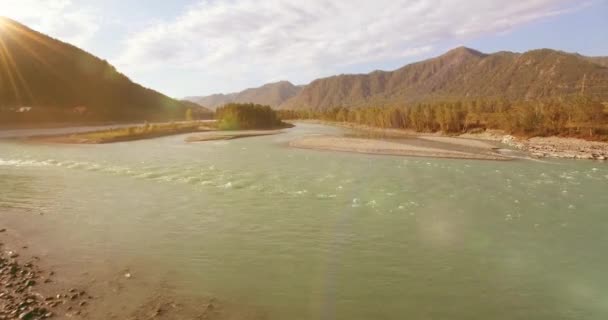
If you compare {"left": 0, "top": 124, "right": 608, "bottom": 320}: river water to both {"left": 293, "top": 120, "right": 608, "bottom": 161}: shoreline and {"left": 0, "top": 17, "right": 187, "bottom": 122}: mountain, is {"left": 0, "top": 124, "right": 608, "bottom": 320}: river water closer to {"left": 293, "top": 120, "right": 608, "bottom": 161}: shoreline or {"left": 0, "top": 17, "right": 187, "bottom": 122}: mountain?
{"left": 293, "top": 120, "right": 608, "bottom": 161}: shoreline

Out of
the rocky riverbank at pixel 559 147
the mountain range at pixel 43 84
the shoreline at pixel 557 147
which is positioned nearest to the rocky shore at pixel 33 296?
the shoreline at pixel 557 147

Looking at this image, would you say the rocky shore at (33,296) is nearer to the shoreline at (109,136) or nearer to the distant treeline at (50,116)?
the shoreline at (109,136)

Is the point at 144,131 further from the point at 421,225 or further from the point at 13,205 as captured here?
the point at 421,225

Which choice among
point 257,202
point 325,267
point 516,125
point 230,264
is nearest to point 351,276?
point 325,267

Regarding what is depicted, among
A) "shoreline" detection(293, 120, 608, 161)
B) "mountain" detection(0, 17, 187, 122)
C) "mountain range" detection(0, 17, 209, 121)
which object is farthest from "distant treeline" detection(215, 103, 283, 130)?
"shoreline" detection(293, 120, 608, 161)

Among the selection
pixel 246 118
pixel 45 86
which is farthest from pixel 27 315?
pixel 45 86

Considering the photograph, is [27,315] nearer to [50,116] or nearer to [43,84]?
[50,116]

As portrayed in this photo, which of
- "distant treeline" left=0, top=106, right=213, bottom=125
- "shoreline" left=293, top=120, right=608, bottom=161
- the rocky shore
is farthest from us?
"distant treeline" left=0, top=106, right=213, bottom=125
